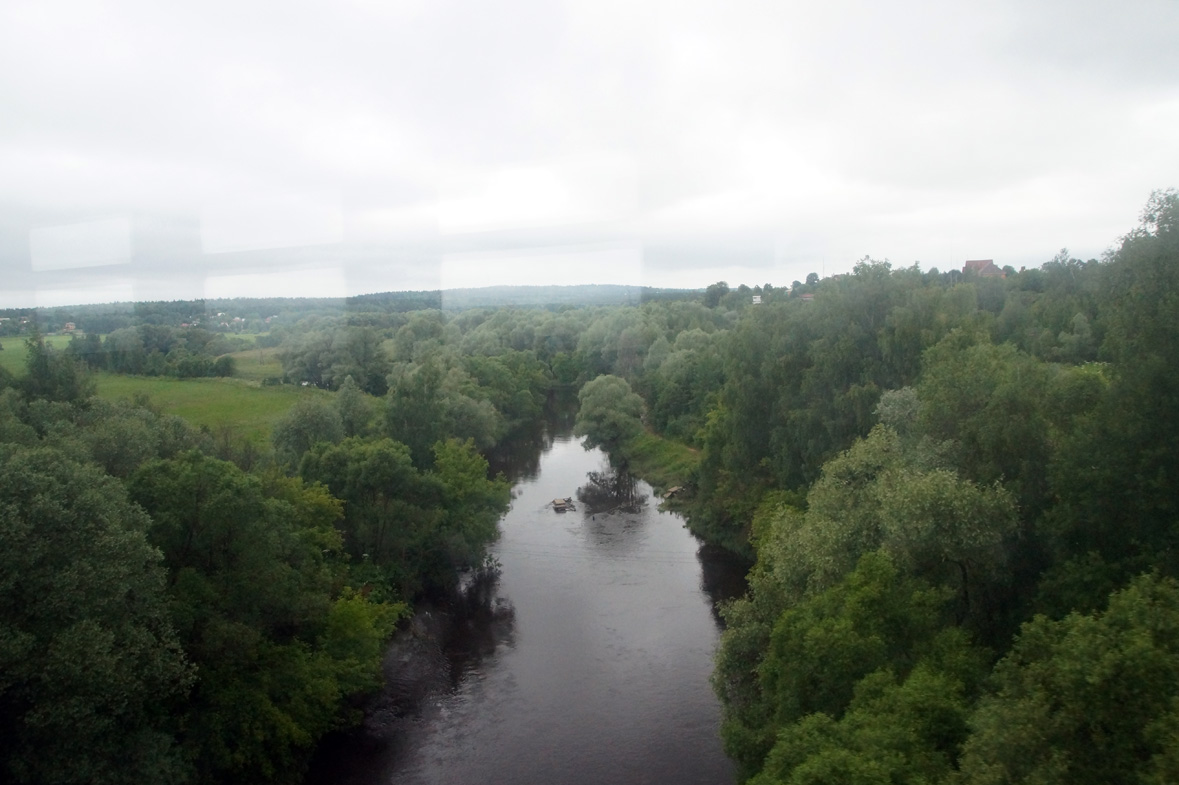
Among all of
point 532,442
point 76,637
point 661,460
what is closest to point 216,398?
point 532,442

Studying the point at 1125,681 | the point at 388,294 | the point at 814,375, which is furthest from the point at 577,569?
the point at 388,294

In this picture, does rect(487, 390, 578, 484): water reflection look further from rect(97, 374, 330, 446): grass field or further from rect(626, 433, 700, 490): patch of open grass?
rect(97, 374, 330, 446): grass field

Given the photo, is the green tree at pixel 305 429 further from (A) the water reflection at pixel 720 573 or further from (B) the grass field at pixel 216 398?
(A) the water reflection at pixel 720 573

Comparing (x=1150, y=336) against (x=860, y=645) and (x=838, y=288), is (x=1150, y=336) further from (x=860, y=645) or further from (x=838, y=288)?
(x=838, y=288)

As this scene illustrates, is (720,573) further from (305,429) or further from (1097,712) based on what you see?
(1097,712)

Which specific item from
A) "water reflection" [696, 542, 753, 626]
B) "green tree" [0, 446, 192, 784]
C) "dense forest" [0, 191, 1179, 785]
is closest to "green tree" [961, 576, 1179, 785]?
"dense forest" [0, 191, 1179, 785]
